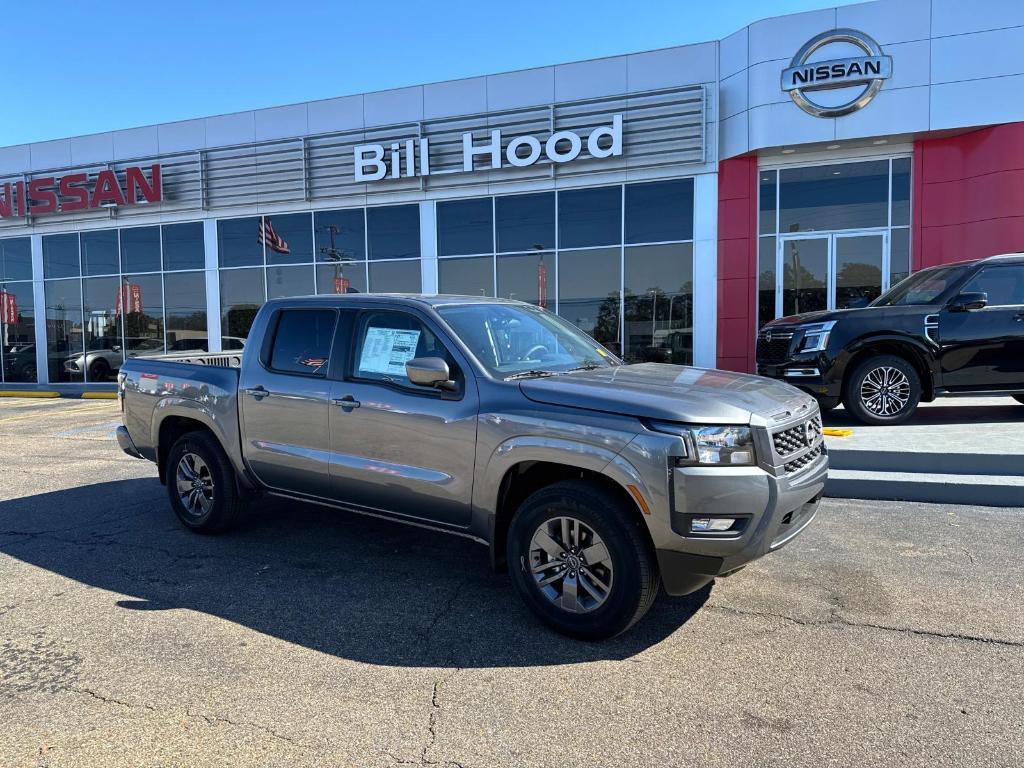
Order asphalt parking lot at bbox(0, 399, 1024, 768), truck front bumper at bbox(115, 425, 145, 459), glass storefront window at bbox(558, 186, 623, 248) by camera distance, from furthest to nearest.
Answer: glass storefront window at bbox(558, 186, 623, 248) < truck front bumper at bbox(115, 425, 145, 459) < asphalt parking lot at bbox(0, 399, 1024, 768)

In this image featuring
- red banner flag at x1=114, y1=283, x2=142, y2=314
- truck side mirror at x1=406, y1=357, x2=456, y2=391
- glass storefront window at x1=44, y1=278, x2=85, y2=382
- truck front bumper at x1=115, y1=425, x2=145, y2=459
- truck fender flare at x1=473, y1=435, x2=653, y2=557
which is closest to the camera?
truck fender flare at x1=473, y1=435, x2=653, y2=557

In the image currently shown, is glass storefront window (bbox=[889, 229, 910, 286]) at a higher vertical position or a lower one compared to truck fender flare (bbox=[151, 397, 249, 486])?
higher

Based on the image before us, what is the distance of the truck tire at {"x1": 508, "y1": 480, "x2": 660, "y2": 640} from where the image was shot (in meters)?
3.46

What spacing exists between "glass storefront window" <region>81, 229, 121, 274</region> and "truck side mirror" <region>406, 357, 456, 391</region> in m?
19.8

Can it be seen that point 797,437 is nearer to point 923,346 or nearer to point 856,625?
point 856,625

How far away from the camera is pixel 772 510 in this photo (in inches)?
135

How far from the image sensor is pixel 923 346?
8.17 meters

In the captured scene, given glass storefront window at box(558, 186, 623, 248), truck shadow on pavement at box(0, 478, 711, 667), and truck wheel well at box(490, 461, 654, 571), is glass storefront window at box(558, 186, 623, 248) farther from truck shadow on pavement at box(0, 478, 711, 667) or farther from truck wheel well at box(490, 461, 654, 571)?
truck wheel well at box(490, 461, 654, 571)

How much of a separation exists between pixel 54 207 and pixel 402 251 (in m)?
11.1

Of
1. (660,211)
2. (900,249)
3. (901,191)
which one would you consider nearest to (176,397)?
(660,211)

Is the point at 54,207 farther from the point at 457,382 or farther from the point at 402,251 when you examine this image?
the point at 457,382

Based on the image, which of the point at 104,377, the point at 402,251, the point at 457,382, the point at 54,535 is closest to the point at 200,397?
the point at 54,535

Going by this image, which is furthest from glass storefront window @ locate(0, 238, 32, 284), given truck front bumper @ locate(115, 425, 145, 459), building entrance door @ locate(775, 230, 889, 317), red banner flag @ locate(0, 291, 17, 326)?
building entrance door @ locate(775, 230, 889, 317)

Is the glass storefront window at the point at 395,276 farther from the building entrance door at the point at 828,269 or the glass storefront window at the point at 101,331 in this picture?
the building entrance door at the point at 828,269
